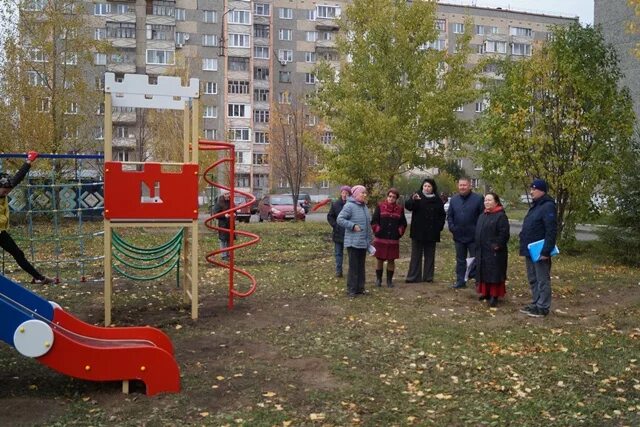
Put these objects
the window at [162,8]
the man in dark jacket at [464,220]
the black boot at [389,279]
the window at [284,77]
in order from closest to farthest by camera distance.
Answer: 1. the man in dark jacket at [464,220]
2. the black boot at [389,279]
3. the window at [162,8]
4. the window at [284,77]

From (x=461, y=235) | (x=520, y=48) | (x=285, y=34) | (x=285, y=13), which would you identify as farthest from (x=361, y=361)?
(x=520, y=48)

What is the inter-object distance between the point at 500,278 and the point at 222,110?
51.3m

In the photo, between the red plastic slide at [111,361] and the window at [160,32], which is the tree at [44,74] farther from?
the window at [160,32]

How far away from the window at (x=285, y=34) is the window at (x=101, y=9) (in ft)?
51.5

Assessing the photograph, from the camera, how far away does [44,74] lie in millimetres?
24266

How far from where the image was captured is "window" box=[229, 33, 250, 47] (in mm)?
58062

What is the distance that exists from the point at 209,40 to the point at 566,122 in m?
47.7

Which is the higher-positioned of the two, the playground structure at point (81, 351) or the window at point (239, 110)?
the window at point (239, 110)

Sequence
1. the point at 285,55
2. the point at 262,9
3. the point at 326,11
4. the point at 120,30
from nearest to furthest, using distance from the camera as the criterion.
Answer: the point at 120,30, the point at 262,9, the point at 285,55, the point at 326,11

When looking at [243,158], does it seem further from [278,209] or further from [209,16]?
[278,209]

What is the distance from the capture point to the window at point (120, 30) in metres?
55.2

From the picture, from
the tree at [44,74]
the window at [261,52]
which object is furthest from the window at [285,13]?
the tree at [44,74]

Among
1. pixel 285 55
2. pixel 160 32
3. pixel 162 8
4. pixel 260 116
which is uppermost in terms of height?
pixel 162 8

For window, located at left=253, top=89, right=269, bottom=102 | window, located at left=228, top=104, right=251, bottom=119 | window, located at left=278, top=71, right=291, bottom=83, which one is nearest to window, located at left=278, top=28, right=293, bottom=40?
window, located at left=278, top=71, right=291, bottom=83
